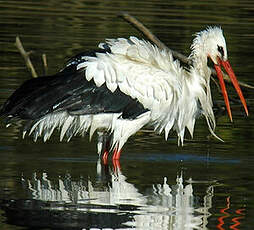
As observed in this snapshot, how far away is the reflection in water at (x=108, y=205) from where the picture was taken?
8.95 m

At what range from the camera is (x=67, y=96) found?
11.2 metres

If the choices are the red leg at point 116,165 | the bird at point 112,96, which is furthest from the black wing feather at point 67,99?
the red leg at point 116,165

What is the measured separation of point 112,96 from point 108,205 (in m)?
2.16

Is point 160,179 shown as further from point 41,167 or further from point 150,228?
point 150,228

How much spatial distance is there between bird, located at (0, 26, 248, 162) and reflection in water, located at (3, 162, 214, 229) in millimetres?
820

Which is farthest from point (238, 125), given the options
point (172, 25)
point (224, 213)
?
point (172, 25)

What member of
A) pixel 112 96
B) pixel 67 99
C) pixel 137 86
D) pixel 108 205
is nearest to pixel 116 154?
pixel 112 96

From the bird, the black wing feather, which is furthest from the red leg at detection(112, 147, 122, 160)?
the black wing feather

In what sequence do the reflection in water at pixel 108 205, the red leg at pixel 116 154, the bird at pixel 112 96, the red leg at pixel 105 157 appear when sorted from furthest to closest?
the red leg at pixel 105 157, the red leg at pixel 116 154, the bird at pixel 112 96, the reflection in water at pixel 108 205

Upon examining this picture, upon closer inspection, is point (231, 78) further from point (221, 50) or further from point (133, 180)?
point (133, 180)

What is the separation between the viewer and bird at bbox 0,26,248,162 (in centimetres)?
1123

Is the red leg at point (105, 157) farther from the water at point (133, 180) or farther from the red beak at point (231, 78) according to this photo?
the red beak at point (231, 78)

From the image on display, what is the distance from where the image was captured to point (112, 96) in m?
11.5

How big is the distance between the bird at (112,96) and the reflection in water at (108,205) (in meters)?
0.82
